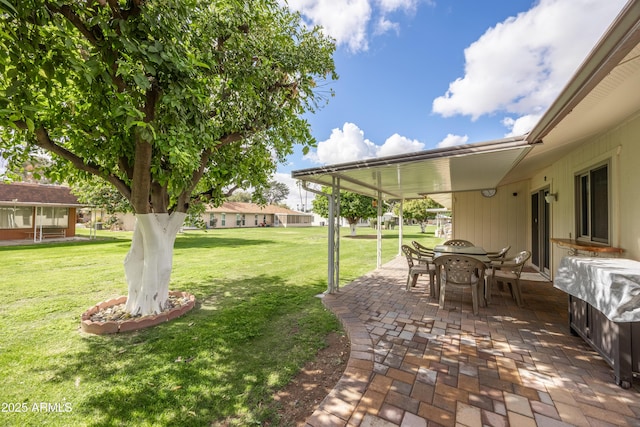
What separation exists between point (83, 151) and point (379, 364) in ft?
16.4

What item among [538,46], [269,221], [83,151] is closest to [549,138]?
[538,46]

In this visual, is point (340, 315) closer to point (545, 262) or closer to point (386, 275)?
point (386, 275)

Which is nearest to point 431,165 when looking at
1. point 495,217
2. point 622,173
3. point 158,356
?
point 622,173

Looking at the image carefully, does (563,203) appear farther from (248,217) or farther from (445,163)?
(248,217)

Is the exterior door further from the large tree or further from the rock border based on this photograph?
the rock border

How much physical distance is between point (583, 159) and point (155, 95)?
739 cm

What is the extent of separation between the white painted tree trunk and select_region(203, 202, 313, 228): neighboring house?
2321cm

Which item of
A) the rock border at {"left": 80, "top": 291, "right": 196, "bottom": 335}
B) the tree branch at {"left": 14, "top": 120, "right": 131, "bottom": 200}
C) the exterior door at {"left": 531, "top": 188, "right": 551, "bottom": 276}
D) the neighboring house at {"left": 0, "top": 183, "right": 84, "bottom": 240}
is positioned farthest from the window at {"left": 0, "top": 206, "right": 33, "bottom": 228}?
the exterior door at {"left": 531, "top": 188, "right": 551, "bottom": 276}

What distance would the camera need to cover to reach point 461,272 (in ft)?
14.6

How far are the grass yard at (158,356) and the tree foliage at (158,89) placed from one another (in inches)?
81.1

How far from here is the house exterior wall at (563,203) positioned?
340 cm

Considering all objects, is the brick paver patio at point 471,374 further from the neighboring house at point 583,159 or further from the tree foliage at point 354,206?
the tree foliage at point 354,206

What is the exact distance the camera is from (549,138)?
363cm

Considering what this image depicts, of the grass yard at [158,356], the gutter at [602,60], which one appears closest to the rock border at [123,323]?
the grass yard at [158,356]
